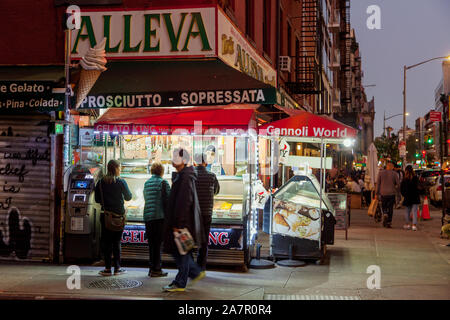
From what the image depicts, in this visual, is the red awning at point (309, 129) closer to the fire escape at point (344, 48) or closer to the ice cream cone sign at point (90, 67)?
the ice cream cone sign at point (90, 67)

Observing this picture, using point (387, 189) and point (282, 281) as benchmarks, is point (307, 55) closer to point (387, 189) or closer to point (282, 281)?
point (387, 189)

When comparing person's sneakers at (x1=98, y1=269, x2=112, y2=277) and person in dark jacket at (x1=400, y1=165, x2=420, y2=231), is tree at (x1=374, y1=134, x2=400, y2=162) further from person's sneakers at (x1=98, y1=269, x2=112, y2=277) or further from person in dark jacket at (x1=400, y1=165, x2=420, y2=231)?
person's sneakers at (x1=98, y1=269, x2=112, y2=277)

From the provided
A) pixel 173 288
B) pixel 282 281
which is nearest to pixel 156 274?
pixel 173 288

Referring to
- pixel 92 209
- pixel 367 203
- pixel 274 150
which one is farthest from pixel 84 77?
pixel 367 203

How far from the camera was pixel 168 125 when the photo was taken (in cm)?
985

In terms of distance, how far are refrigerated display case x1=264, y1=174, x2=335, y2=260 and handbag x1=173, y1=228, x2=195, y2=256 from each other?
3181mm

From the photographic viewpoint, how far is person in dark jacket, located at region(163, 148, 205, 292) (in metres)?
7.56

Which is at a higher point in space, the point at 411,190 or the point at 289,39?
the point at 289,39

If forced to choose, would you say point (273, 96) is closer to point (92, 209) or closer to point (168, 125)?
point (168, 125)

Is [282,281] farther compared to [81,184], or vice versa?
[81,184]

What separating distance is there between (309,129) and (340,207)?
395 cm

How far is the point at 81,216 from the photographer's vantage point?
960 centimetres
